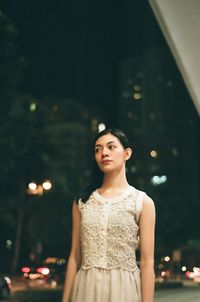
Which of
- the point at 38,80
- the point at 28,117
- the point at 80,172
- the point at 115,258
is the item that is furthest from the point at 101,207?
the point at 80,172

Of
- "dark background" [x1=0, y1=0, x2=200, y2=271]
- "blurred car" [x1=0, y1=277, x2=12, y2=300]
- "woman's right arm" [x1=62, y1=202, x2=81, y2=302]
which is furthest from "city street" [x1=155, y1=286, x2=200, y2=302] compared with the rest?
"blurred car" [x1=0, y1=277, x2=12, y2=300]

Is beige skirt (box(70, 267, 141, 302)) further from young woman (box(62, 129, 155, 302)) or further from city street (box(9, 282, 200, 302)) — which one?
city street (box(9, 282, 200, 302))

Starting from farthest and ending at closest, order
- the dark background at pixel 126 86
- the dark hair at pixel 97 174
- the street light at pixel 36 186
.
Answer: the street light at pixel 36 186, the dark background at pixel 126 86, the dark hair at pixel 97 174

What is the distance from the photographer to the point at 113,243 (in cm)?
135

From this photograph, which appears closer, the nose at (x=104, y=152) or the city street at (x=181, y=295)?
the nose at (x=104, y=152)

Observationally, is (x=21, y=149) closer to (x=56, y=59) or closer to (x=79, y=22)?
(x=56, y=59)

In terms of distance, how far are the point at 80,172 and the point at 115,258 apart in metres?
9.65

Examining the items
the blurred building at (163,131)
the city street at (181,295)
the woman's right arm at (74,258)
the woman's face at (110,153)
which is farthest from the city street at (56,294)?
the woman's face at (110,153)

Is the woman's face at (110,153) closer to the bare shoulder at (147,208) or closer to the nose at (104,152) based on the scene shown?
the nose at (104,152)

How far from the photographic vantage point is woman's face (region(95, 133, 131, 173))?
1417 mm

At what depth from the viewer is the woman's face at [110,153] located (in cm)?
142

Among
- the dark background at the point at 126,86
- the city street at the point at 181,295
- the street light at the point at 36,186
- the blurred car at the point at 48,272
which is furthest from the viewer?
the street light at the point at 36,186

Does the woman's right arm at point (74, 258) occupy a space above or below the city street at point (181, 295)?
below

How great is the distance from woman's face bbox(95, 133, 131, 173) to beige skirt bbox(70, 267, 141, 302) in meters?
0.30
